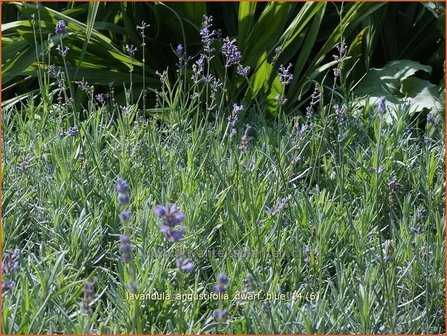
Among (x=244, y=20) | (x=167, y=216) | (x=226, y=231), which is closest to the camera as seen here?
(x=167, y=216)

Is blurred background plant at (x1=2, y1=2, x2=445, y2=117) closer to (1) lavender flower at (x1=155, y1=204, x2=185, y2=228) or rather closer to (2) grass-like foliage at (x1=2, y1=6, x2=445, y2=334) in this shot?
(2) grass-like foliage at (x1=2, y1=6, x2=445, y2=334)

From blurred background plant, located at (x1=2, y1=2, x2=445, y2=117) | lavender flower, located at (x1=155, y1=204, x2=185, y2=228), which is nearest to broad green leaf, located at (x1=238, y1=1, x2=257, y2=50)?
blurred background plant, located at (x1=2, y1=2, x2=445, y2=117)

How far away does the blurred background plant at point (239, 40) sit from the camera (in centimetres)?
381

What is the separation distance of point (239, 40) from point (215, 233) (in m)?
1.55

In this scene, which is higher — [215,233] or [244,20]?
[244,20]

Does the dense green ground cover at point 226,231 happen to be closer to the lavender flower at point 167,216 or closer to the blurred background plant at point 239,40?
the lavender flower at point 167,216

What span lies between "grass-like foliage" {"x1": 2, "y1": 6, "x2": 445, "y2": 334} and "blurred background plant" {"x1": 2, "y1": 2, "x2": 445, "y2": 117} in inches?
20.3

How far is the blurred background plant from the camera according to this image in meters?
3.81

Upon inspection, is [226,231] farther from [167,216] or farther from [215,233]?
[167,216]

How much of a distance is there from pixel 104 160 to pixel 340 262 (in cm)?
112

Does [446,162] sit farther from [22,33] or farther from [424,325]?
[22,33]

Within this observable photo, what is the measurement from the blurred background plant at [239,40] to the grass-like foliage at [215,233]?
1.70ft

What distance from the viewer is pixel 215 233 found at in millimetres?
2549

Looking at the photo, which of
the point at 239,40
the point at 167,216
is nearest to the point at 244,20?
the point at 239,40
